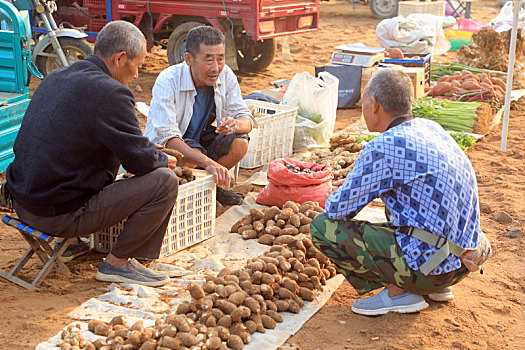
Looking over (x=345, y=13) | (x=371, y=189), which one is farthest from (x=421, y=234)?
(x=345, y=13)

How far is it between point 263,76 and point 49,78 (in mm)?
6703

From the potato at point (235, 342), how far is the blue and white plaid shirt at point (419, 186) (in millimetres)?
861

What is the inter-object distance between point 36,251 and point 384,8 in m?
14.2

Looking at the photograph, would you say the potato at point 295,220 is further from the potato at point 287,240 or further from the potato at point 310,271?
the potato at point 310,271

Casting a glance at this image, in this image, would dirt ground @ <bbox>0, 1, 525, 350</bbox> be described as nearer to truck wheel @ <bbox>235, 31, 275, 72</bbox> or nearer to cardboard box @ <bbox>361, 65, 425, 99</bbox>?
cardboard box @ <bbox>361, 65, 425, 99</bbox>

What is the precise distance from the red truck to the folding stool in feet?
18.0

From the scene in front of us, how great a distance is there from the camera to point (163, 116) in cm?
461

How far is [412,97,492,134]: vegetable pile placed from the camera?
7160mm

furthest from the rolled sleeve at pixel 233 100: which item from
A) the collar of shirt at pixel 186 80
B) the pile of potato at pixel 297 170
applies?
the pile of potato at pixel 297 170

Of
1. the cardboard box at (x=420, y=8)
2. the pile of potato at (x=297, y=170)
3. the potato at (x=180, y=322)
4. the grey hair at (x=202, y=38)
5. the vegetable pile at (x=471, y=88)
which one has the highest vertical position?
the cardboard box at (x=420, y=8)

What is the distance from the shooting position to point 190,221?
432 centimetres

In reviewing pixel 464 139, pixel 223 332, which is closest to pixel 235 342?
pixel 223 332

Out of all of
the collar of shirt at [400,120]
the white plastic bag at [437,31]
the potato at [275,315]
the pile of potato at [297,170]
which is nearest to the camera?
the collar of shirt at [400,120]

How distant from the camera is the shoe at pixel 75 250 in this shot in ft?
13.3
